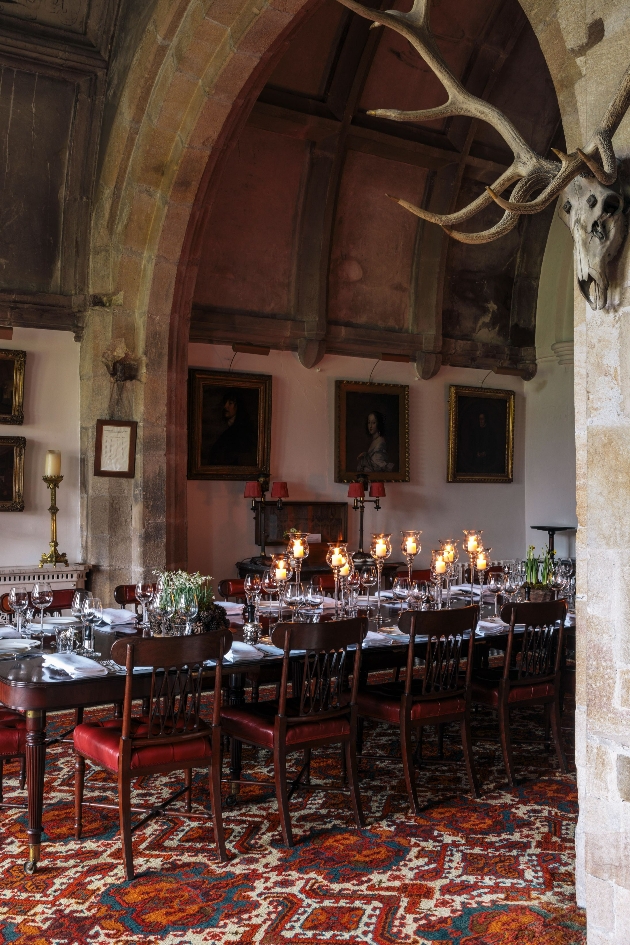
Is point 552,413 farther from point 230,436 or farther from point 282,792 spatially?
point 282,792

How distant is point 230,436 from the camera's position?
10.1 meters

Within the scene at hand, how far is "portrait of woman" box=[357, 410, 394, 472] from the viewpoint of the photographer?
36.2ft

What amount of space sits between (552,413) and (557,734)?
7.42m

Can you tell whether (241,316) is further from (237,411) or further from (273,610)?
(273,610)

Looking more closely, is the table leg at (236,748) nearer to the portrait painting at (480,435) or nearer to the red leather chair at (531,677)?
the red leather chair at (531,677)

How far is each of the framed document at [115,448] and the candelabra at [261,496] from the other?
172 cm

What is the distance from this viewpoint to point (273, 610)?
19.8 feet

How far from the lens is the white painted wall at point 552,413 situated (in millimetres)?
12000

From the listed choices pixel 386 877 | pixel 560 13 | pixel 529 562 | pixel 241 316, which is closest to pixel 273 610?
pixel 529 562

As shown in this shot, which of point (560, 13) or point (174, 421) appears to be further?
point (174, 421)

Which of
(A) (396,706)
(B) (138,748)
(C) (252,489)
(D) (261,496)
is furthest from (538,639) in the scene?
(D) (261,496)

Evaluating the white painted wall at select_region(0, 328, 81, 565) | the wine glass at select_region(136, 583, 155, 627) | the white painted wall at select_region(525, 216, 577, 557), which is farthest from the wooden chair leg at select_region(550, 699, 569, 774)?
the white painted wall at select_region(525, 216, 577, 557)

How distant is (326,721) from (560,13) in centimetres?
337

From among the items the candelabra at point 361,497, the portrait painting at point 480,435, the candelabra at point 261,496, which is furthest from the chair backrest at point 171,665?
the portrait painting at point 480,435
